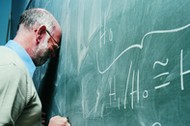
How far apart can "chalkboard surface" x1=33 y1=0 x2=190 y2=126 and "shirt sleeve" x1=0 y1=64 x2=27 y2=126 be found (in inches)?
7.5

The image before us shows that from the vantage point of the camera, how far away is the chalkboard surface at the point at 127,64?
50cm

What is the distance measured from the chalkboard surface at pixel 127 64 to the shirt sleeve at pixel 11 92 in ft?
0.63

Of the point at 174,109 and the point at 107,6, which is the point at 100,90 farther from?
the point at 174,109

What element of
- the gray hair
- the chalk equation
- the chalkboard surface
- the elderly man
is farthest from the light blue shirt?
the chalk equation

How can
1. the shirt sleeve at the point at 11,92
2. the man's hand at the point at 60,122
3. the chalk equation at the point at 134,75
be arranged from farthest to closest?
the man's hand at the point at 60,122 < the shirt sleeve at the point at 11,92 < the chalk equation at the point at 134,75

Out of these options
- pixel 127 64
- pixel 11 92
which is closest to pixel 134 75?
pixel 127 64

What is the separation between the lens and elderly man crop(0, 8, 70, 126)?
0.90 meters

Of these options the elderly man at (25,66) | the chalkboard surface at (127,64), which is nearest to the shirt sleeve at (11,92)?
the elderly man at (25,66)

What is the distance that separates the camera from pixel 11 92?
89 centimetres

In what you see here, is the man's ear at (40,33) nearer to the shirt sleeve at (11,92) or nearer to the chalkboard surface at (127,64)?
the chalkboard surface at (127,64)

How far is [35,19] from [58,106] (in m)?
0.42

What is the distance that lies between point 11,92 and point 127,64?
0.40 m

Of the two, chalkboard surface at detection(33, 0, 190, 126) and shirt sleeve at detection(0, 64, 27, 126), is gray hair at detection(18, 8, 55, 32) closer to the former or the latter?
chalkboard surface at detection(33, 0, 190, 126)

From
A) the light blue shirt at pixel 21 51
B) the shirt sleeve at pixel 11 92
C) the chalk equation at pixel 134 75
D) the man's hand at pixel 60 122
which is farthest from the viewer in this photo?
the light blue shirt at pixel 21 51
